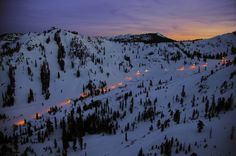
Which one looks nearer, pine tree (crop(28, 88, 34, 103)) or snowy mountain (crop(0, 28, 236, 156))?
snowy mountain (crop(0, 28, 236, 156))

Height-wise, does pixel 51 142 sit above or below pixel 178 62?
below

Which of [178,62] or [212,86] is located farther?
[178,62]

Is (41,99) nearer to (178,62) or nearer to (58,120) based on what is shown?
(58,120)

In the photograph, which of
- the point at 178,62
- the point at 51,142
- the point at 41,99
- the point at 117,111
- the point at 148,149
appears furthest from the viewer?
the point at 178,62

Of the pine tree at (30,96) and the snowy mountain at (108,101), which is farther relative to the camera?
the pine tree at (30,96)

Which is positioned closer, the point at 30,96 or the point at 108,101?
the point at 108,101

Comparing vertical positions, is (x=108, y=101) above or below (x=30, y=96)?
above

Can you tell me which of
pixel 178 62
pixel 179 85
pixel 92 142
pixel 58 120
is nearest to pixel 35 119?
pixel 58 120

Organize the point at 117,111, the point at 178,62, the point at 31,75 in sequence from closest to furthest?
the point at 117,111 → the point at 31,75 → the point at 178,62
